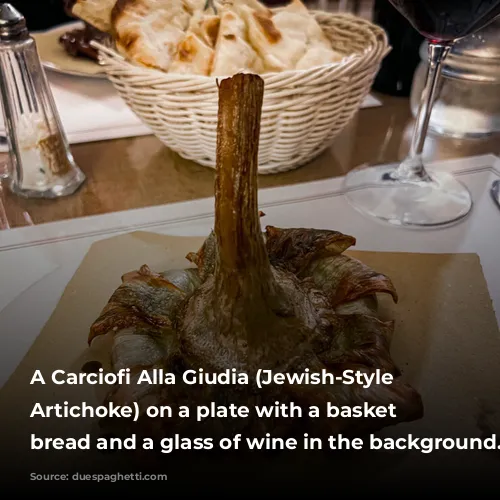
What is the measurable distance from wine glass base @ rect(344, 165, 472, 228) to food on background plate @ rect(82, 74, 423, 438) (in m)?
0.21

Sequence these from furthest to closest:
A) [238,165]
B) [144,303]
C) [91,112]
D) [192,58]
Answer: [91,112]
[192,58]
[144,303]
[238,165]

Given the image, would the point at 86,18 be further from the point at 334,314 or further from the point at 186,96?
the point at 334,314

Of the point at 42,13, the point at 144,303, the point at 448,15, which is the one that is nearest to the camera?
the point at 144,303

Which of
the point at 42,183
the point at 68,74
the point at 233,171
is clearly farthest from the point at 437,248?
the point at 68,74

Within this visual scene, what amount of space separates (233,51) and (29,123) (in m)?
0.25

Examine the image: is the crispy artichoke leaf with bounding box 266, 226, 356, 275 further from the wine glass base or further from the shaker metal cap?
the shaker metal cap

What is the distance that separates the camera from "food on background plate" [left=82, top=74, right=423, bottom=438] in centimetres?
27

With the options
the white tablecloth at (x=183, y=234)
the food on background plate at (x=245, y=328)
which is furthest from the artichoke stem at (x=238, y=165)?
the white tablecloth at (x=183, y=234)

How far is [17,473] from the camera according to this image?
320 millimetres

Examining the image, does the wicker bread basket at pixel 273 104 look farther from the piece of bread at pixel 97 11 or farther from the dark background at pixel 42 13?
the dark background at pixel 42 13

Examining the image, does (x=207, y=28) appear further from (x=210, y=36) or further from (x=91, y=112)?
(x=91, y=112)

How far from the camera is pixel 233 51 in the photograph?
0.58 metres

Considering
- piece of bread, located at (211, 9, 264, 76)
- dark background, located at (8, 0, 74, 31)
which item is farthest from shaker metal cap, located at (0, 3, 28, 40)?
dark background, located at (8, 0, 74, 31)

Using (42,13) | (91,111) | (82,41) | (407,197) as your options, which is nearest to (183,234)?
(407,197)
